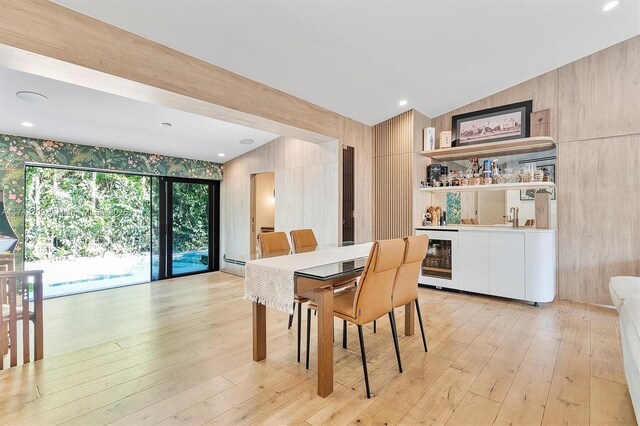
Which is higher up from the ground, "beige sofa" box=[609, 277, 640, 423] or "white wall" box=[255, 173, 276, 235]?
"white wall" box=[255, 173, 276, 235]

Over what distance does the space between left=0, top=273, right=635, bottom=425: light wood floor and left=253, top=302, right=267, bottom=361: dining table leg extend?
74mm

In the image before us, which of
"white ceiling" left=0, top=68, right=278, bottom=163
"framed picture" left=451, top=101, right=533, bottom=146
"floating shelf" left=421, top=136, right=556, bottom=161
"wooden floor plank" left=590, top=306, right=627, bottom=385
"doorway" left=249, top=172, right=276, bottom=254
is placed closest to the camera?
"wooden floor plank" left=590, top=306, right=627, bottom=385

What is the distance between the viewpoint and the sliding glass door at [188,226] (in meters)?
5.27

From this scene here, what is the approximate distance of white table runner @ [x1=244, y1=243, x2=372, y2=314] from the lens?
1.90 metres

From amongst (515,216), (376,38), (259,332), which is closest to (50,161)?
(259,332)

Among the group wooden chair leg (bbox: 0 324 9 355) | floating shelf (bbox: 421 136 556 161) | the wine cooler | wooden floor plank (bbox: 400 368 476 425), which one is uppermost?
floating shelf (bbox: 421 136 556 161)

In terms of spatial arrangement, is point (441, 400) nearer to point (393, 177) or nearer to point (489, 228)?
point (489, 228)

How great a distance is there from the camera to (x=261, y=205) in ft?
20.2

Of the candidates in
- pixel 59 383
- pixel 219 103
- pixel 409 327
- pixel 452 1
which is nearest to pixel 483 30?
pixel 452 1

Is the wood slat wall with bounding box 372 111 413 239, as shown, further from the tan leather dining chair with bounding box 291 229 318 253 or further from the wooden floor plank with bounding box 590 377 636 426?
the wooden floor plank with bounding box 590 377 636 426

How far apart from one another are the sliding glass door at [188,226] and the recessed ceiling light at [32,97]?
2.40 metres

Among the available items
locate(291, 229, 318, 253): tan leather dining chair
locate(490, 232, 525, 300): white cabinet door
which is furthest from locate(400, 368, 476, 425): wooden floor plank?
locate(490, 232, 525, 300): white cabinet door

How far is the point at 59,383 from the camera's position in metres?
2.02

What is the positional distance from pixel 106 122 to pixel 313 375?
3.62 m
